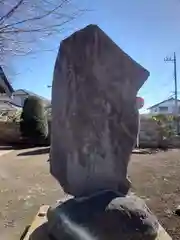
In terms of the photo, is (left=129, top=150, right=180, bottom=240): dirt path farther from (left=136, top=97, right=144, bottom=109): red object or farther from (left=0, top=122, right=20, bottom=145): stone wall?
(left=0, top=122, right=20, bottom=145): stone wall

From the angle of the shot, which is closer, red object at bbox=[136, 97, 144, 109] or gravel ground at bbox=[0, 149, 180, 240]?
red object at bbox=[136, 97, 144, 109]

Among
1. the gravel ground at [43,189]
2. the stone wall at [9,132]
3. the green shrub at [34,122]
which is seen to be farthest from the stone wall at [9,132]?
the gravel ground at [43,189]

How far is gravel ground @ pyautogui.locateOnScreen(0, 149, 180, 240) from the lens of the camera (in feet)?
14.4

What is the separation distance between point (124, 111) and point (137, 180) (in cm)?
435

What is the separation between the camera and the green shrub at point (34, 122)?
1625cm

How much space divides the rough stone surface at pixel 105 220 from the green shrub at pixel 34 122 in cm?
1352

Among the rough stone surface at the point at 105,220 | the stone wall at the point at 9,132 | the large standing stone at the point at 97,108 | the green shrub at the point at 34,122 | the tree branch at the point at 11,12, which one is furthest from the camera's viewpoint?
the stone wall at the point at 9,132

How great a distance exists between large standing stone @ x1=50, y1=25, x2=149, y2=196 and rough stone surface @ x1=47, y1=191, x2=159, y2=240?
266 millimetres

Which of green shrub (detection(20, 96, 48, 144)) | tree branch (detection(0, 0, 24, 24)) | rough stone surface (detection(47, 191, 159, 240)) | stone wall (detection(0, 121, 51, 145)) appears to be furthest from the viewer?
stone wall (detection(0, 121, 51, 145))

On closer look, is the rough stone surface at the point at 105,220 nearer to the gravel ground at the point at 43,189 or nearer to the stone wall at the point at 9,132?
the gravel ground at the point at 43,189

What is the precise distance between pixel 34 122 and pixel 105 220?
557 inches

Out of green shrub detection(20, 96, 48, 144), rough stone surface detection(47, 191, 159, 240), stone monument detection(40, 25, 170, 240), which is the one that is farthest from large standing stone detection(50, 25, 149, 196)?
green shrub detection(20, 96, 48, 144)

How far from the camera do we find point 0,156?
37.2ft

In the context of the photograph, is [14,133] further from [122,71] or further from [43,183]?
[122,71]
